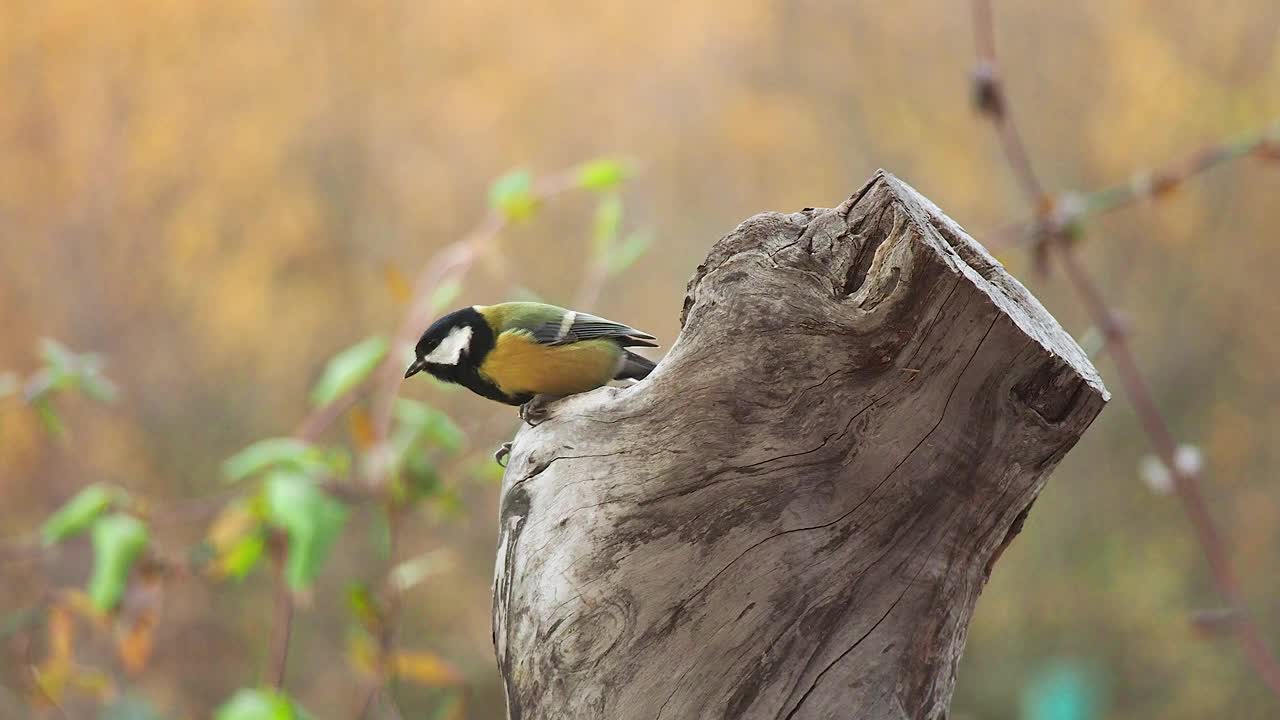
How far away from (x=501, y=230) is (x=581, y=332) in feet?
5.80

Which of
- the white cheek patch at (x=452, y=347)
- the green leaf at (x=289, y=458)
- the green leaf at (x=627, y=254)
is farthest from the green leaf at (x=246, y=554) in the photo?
the green leaf at (x=627, y=254)

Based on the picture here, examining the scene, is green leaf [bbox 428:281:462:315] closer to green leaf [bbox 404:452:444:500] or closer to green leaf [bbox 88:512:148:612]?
green leaf [bbox 404:452:444:500]

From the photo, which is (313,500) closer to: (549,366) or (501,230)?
(549,366)

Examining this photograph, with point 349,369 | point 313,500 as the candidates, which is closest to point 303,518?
point 313,500

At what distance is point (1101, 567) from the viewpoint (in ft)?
10.1

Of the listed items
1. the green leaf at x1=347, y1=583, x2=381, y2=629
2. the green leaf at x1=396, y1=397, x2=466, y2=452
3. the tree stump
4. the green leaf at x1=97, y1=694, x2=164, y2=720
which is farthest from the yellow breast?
the green leaf at x1=97, y1=694, x2=164, y2=720

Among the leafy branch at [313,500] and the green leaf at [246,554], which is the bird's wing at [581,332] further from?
the green leaf at [246,554]

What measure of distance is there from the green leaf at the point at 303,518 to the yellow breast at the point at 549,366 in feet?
1.47

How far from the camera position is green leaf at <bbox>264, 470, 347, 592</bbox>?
1.58m

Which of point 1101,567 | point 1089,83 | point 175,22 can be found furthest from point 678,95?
point 1101,567

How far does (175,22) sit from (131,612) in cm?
194

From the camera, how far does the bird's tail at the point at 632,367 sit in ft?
4.59

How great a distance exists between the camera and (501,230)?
10.0 feet

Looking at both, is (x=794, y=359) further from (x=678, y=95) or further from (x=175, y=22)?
(x=175, y=22)
